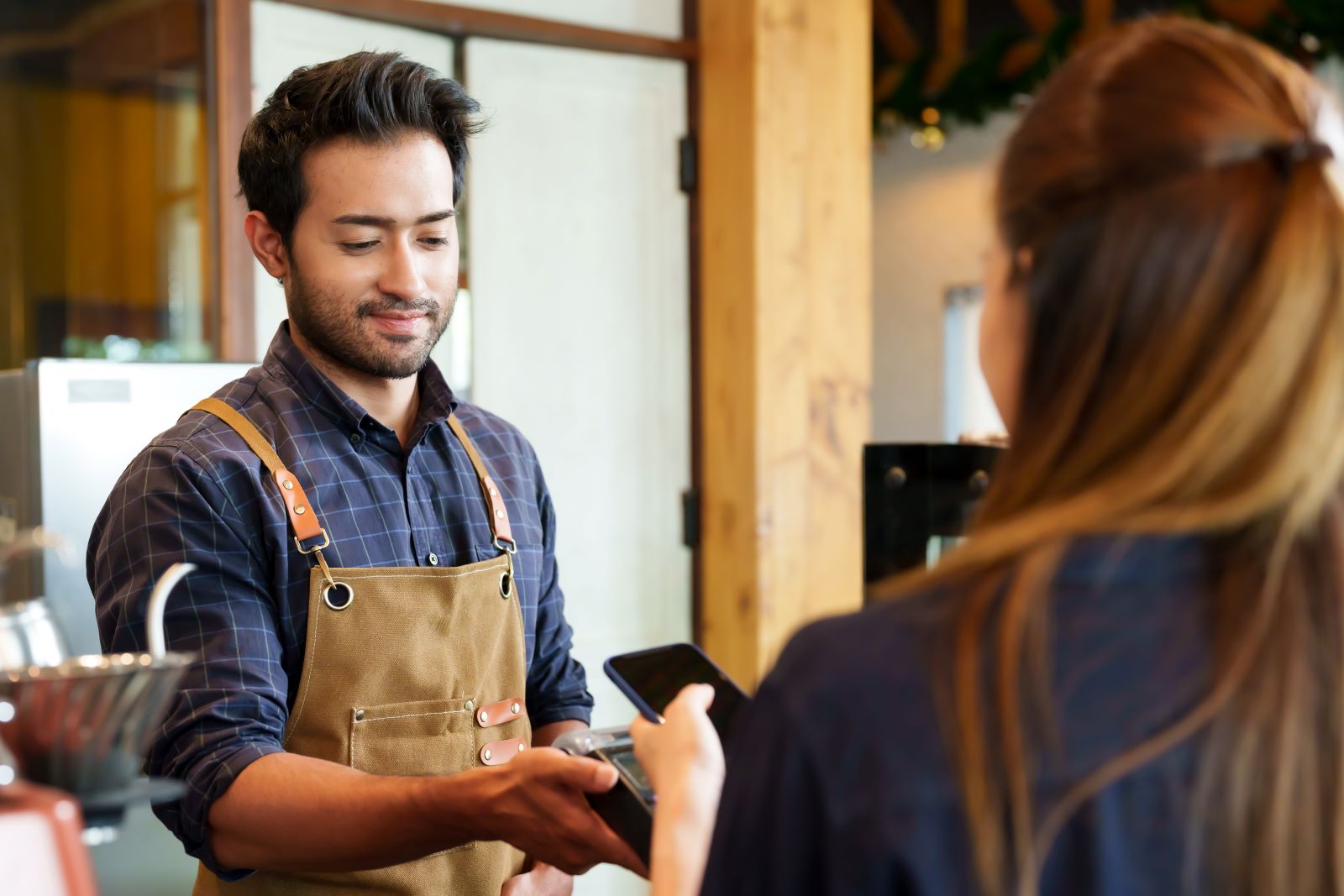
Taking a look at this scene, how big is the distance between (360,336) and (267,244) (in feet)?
0.56

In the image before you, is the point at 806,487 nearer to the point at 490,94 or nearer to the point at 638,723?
the point at 490,94

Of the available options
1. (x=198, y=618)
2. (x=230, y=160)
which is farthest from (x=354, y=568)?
(x=230, y=160)

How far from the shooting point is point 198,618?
4.34 ft

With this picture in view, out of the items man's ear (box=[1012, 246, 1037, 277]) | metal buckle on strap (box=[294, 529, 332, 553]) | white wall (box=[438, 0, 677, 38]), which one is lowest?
metal buckle on strap (box=[294, 529, 332, 553])

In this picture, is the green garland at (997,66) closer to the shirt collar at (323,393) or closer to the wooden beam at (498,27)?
the wooden beam at (498,27)

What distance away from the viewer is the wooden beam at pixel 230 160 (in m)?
2.54

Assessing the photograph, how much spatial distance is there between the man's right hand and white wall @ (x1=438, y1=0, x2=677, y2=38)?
198cm

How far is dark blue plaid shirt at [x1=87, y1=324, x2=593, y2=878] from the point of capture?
131 centimetres

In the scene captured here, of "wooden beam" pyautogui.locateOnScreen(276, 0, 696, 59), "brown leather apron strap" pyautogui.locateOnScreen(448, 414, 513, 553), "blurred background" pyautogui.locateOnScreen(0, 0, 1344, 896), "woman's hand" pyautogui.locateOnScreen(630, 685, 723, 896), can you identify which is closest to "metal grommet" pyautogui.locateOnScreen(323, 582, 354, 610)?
"brown leather apron strap" pyautogui.locateOnScreen(448, 414, 513, 553)

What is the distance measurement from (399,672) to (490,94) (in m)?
1.74

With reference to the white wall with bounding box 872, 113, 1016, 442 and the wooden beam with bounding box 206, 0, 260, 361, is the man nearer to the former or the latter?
the wooden beam with bounding box 206, 0, 260, 361

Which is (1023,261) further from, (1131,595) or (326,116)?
(326,116)

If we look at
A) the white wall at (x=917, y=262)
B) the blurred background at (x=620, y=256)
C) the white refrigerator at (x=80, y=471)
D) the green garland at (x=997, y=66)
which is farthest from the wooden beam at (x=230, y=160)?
the white wall at (x=917, y=262)

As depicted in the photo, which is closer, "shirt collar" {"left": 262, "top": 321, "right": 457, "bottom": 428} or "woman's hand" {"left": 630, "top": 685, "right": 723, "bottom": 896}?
"woman's hand" {"left": 630, "top": 685, "right": 723, "bottom": 896}
